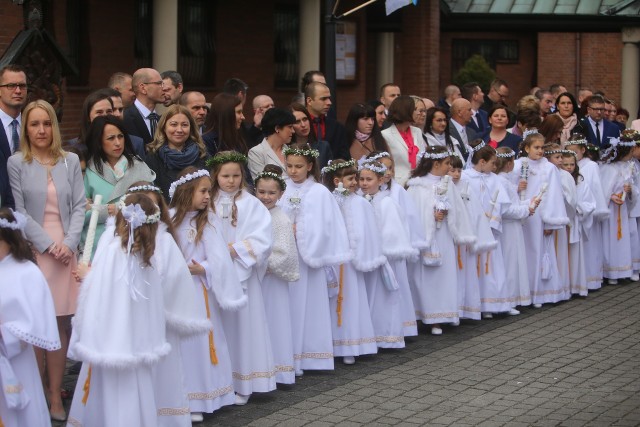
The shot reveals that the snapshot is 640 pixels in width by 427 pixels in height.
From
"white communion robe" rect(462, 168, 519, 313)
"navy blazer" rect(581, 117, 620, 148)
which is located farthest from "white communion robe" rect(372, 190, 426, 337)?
"navy blazer" rect(581, 117, 620, 148)

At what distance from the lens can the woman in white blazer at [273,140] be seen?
11.0 m

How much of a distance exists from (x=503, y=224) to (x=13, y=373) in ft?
24.4

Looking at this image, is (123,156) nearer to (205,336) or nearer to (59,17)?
(205,336)

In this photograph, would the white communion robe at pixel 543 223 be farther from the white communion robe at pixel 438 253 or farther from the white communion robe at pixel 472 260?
the white communion robe at pixel 438 253

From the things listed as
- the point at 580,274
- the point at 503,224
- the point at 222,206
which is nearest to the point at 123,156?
the point at 222,206

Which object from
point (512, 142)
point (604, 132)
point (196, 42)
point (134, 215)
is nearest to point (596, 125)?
point (604, 132)

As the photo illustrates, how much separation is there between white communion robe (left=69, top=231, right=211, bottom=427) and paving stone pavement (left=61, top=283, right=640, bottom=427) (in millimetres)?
1030

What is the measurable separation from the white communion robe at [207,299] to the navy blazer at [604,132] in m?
8.77

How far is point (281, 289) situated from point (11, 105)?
97.1 inches

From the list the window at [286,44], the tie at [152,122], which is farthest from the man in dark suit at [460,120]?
the window at [286,44]

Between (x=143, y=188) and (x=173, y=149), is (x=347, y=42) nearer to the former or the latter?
(x=173, y=149)

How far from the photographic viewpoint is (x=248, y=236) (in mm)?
9219

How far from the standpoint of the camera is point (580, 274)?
14633mm

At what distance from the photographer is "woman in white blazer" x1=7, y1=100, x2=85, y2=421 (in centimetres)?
861
